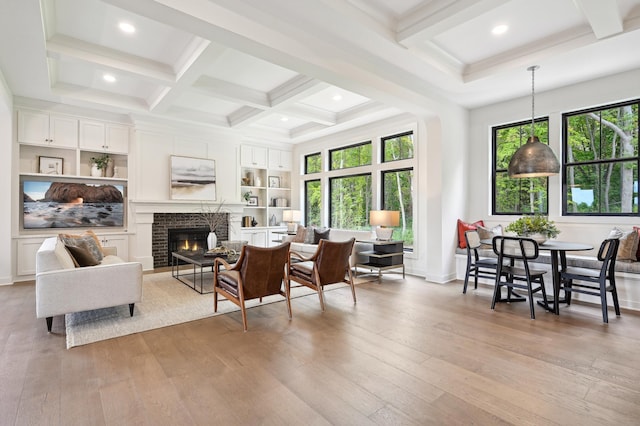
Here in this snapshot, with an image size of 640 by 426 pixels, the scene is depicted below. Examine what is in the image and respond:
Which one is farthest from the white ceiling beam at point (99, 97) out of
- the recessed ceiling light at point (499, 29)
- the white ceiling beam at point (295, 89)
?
the recessed ceiling light at point (499, 29)

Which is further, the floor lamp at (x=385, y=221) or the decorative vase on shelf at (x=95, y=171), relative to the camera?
the decorative vase on shelf at (x=95, y=171)

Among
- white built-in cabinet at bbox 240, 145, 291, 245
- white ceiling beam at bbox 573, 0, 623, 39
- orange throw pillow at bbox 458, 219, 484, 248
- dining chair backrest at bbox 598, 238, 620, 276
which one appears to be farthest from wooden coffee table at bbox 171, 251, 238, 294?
white ceiling beam at bbox 573, 0, 623, 39

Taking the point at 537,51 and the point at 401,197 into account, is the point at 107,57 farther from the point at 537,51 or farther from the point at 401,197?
the point at 537,51

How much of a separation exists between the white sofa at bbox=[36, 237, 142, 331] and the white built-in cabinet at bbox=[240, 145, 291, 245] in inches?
183

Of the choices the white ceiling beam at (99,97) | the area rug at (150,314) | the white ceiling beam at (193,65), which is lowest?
the area rug at (150,314)

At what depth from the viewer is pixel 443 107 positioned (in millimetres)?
5277

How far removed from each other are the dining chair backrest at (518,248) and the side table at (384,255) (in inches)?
73.2

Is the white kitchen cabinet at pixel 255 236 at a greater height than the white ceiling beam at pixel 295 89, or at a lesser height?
lesser

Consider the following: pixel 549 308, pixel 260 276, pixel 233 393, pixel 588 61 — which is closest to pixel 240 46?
pixel 260 276

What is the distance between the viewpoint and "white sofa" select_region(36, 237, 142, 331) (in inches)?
122

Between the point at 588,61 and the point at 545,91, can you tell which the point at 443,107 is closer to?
the point at 545,91

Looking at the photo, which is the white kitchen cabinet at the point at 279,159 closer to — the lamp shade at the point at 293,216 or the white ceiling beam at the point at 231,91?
the lamp shade at the point at 293,216

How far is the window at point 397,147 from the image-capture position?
6.29 meters

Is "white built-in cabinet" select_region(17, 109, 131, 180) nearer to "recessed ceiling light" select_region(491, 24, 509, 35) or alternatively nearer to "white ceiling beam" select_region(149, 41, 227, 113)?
"white ceiling beam" select_region(149, 41, 227, 113)
